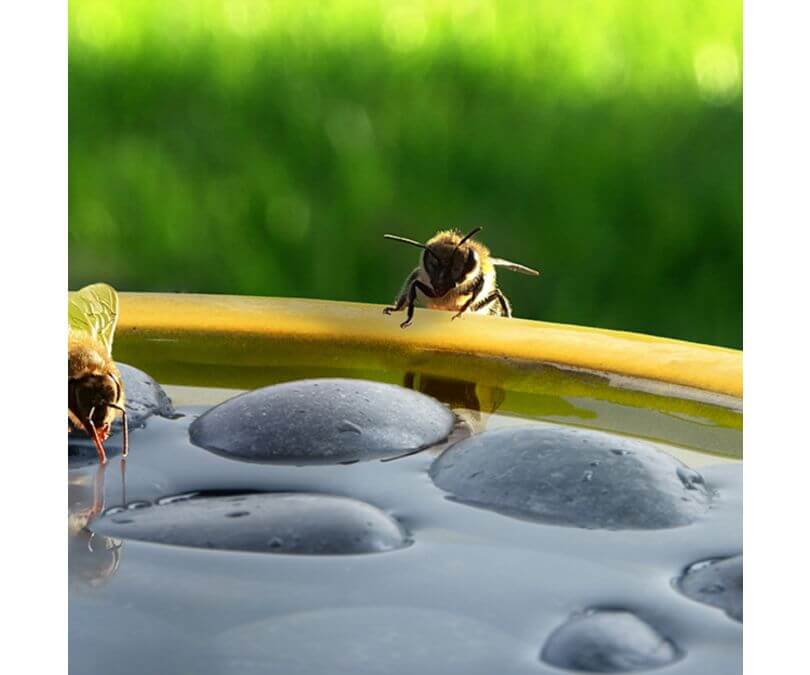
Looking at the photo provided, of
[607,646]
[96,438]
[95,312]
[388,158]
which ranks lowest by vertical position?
[607,646]

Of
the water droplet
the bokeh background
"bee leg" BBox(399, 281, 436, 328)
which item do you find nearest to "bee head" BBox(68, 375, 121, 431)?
the water droplet

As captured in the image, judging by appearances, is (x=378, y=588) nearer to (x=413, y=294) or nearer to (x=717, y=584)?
(x=717, y=584)

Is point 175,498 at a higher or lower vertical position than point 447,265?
lower

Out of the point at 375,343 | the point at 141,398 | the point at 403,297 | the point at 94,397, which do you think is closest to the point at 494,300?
the point at 403,297
